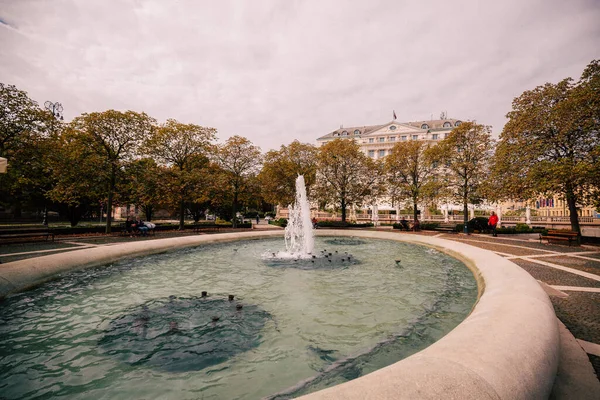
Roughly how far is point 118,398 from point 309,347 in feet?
9.24

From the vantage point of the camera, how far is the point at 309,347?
4637 millimetres

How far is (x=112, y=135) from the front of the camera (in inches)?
858

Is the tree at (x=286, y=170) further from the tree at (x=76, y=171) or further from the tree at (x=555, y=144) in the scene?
the tree at (x=555, y=144)

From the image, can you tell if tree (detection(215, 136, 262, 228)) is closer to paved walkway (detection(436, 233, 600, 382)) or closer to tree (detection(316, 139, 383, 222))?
tree (detection(316, 139, 383, 222))

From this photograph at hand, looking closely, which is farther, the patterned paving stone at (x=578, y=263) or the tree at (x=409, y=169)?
the tree at (x=409, y=169)

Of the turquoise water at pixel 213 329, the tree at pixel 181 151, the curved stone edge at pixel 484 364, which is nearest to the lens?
the curved stone edge at pixel 484 364

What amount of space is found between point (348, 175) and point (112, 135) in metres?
24.1

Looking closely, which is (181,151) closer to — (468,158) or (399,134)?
(468,158)

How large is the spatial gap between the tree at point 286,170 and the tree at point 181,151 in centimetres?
821

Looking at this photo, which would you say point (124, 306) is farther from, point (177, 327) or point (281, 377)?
point (281, 377)

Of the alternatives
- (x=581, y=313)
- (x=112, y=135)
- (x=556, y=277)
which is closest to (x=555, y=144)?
(x=556, y=277)

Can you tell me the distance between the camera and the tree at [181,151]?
976 inches

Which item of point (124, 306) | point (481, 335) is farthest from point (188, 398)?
→ point (124, 306)

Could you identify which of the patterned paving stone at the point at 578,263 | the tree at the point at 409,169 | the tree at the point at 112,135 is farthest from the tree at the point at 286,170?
the patterned paving stone at the point at 578,263
